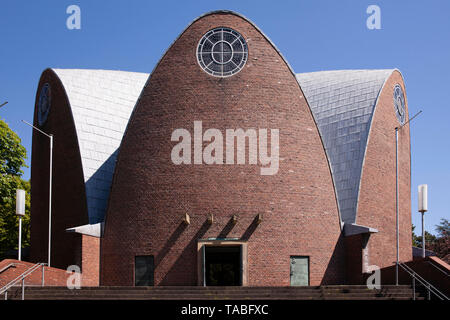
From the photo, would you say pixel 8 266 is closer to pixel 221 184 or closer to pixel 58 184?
pixel 221 184

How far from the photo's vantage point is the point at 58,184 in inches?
1198

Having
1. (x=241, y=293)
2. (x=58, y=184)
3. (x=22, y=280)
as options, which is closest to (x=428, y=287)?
(x=241, y=293)

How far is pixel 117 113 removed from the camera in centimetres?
3284

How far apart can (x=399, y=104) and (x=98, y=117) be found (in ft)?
51.9

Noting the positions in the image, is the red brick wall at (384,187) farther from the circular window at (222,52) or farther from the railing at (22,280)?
the railing at (22,280)

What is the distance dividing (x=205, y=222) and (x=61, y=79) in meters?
13.0

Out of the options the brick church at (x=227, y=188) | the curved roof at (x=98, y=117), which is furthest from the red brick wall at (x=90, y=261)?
the curved roof at (x=98, y=117)

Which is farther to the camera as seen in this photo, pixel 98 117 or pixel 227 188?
pixel 98 117

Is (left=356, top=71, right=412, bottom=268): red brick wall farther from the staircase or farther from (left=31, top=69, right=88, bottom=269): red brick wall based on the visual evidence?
(left=31, top=69, right=88, bottom=269): red brick wall

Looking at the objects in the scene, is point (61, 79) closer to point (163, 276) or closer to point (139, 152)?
point (139, 152)

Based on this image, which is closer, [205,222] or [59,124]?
[205,222]

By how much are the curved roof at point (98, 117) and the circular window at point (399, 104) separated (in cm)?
1437
